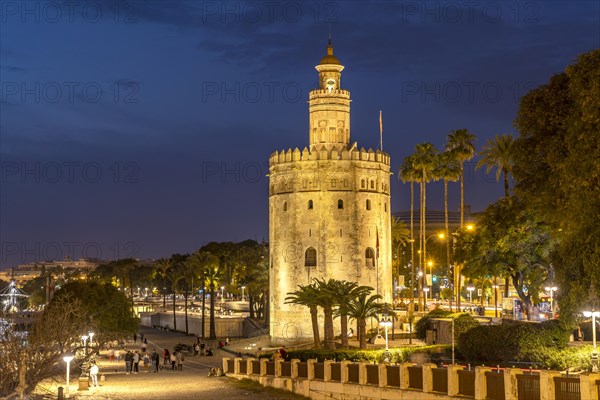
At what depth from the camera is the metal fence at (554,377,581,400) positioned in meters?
24.0

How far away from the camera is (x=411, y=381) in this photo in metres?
29.6

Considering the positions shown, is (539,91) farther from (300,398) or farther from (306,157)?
(306,157)

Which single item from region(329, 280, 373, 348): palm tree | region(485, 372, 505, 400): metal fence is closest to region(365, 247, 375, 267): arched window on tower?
region(329, 280, 373, 348): palm tree

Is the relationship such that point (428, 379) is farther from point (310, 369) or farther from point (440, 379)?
point (310, 369)

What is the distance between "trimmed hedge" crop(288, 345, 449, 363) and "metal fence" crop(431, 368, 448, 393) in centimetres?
1267

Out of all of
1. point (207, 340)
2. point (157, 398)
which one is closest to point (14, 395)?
point (157, 398)

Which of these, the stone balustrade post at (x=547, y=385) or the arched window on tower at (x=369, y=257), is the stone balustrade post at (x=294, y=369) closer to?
the stone balustrade post at (x=547, y=385)

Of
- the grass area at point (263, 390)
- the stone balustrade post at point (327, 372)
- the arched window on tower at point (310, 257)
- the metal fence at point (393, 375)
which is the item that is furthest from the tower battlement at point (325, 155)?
the metal fence at point (393, 375)

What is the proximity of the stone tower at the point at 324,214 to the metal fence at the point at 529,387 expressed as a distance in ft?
111

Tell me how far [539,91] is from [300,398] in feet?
49.4

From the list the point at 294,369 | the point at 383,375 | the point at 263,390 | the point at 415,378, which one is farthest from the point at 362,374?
the point at 263,390

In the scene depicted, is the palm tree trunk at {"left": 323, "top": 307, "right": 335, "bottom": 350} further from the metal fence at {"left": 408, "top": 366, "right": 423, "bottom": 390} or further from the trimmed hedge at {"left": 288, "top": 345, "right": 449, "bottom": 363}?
the metal fence at {"left": 408, "top": 366, "right": 423, "bottom": 390}

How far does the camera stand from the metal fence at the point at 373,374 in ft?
102

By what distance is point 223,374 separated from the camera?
42.0m
